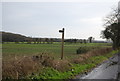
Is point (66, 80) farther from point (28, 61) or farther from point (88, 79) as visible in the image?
point (28, 61)

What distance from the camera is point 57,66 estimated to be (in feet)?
34.4

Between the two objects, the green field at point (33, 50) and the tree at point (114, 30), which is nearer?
the green field at point (33, 50)

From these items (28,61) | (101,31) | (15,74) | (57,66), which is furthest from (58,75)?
(101,31)

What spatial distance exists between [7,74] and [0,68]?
1.94 ft

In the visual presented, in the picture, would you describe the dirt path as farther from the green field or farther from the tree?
the tree

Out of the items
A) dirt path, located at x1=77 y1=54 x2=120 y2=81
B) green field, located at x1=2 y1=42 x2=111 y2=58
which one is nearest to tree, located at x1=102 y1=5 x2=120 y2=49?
green field, located at x1=2 y1=42 x2=111 y2=58

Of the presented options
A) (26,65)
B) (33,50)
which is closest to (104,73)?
(26,65)

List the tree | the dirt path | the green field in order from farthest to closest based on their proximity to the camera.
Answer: the tree
the green field
the dirt path

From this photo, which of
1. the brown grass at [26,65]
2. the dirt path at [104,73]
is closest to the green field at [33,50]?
the brown grass at [26,65]

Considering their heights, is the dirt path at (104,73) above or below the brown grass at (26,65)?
below

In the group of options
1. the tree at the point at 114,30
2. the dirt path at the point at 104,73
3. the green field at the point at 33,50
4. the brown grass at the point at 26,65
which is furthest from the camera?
the tree at the point at 114,30

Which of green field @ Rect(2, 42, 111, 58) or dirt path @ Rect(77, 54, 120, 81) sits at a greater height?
green field @ Rect(2, 42, 111, 58)

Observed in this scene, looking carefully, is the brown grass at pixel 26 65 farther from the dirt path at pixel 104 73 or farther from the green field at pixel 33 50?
the dirt path at pixel 104 73

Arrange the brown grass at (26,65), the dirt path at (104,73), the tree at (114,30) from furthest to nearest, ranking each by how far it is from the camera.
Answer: the tree at (114,30) < the dirt path at (104,73) < the brown grass at (26,65)
